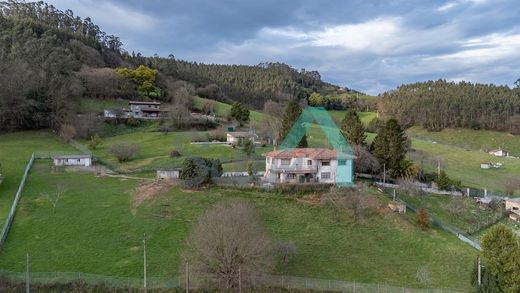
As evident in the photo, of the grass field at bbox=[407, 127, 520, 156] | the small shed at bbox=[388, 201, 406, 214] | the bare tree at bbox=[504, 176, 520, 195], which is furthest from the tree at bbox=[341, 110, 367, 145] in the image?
the grass field at bbox=[407, 127, 520, 156]

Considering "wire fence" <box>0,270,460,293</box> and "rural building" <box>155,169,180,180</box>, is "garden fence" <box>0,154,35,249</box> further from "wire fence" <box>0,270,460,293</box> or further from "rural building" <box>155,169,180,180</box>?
"rural building" <box>155,169,180,180</box>

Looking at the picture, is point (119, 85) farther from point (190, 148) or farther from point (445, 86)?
point (445, 86)

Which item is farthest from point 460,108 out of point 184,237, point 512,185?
point 184,237

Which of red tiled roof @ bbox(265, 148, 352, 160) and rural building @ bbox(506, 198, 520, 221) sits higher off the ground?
red tiled roof @ bbox(265, 148, 352, 160)

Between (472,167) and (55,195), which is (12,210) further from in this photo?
(472,167)

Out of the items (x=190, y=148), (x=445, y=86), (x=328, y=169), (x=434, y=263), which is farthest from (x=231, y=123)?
(x=445, y=86)

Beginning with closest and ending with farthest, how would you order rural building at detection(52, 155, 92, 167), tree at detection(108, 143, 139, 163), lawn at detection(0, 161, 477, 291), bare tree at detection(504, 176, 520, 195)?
lawn at detection(0, 161, 477, 291), rural building at detection(52, 155, 92, 167), tree at detection(108, 143, 139, 163), bare tree at detection(504, 176, 520, 195)

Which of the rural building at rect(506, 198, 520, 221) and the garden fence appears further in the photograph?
the rural building at rect(506, 198, 520, 221)

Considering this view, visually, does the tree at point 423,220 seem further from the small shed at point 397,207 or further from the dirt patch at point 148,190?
the dirt patch at point 148,190
